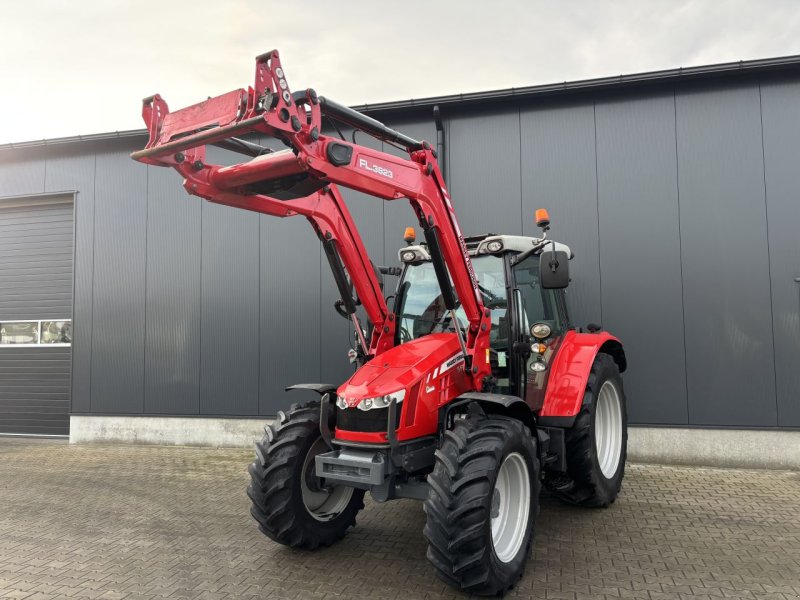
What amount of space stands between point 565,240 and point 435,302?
132 inches

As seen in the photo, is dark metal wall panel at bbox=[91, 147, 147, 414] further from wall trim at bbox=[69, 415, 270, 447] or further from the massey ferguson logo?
the massey ferguson logo

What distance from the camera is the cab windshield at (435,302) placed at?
15.0 ft

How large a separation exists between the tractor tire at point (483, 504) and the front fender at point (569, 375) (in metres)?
0.86

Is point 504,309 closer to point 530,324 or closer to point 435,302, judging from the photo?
point 530,324

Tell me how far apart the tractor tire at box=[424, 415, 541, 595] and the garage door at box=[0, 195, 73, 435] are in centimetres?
861

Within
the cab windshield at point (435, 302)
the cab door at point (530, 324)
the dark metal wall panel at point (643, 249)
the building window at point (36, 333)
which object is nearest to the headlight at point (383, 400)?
the cab windshield at point (435, 302)

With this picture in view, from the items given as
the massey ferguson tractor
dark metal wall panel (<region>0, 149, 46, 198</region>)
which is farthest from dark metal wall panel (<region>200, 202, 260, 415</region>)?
the massey ferguson tractor

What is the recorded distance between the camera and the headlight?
372cm

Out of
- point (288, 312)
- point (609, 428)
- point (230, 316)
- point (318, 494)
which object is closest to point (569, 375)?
point (609, 428)

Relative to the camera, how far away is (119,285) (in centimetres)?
898

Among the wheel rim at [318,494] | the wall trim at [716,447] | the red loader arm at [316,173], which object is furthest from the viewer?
the wall trim at [716,447]

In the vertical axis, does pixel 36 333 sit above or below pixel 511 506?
above

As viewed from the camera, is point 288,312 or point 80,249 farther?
point 80,249

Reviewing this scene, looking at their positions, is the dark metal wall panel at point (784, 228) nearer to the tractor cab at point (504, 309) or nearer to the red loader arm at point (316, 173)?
the tractor cab at point (504, 309)
